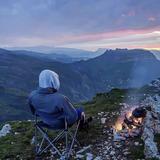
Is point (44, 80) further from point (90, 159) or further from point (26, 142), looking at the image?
point (26, 142)

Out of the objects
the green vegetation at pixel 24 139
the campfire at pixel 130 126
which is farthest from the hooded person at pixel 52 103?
the campfire at pixel 130 126

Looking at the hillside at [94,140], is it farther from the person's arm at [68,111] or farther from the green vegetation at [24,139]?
the person's arm at [68,111]

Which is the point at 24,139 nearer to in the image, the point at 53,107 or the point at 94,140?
the point at 94,140

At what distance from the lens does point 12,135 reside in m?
15.0

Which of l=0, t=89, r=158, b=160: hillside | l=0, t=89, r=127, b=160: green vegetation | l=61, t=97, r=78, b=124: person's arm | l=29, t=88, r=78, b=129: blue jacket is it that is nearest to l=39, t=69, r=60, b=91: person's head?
l=29, t=88, r=78, b=129: blue jacket

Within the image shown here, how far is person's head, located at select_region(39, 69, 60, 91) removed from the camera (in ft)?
33.6

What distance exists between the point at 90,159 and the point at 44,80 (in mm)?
2783

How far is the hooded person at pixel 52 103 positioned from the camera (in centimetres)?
1028

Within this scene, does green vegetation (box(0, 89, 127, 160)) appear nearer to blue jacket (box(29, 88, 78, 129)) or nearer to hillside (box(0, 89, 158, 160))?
hillside (box(0, 89, 158, 160))

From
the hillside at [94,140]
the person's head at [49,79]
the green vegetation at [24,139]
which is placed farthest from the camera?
the green vegetation at [24,139]

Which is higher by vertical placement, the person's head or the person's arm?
the person's head

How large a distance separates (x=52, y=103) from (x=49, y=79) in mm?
690

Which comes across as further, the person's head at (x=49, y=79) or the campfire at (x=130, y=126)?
the campfire at (x=130, y=126)

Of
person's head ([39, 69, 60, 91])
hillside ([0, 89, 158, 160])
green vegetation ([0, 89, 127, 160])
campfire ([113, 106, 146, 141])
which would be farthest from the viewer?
green vegetation ([0, 89, 127, 160])
